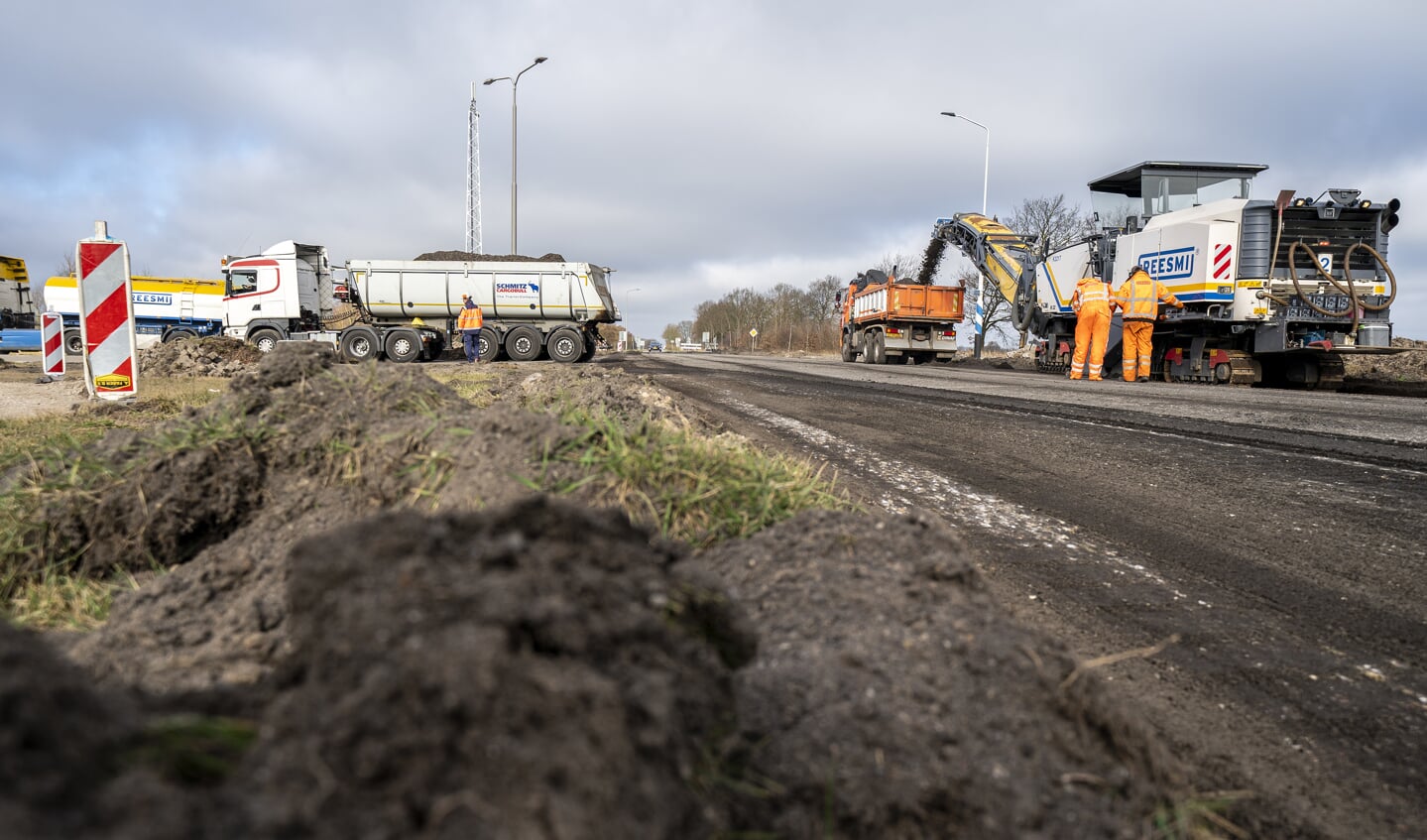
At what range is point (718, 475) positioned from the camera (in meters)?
2.60

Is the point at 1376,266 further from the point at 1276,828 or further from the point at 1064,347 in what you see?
the point at 1276,828

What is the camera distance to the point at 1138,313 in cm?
1482

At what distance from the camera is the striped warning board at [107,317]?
6.75 meters

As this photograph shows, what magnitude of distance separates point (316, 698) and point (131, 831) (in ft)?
0.90

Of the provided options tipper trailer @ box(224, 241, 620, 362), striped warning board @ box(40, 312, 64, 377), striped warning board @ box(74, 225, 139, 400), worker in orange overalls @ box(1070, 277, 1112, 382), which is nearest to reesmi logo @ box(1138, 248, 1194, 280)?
worker in orange overalls @ box(1070, 277, 1112, 382)

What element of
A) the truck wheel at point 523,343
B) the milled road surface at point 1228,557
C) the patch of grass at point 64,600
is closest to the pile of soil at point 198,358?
the truck wheel at point 523,343

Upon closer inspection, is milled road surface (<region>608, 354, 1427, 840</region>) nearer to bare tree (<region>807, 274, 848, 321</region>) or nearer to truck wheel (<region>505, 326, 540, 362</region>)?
truck wheel (<region>505, 326, 540, 362</region>)

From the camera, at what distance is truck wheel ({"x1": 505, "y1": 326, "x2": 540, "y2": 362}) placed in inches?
907

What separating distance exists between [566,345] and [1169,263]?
1592 cm

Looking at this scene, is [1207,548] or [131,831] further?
[1207,548]

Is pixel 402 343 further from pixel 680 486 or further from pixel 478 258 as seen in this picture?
pixel 680 486

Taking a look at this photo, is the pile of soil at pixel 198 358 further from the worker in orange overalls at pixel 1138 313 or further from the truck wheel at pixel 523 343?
the worker in orange overalls at pixel 1138 313

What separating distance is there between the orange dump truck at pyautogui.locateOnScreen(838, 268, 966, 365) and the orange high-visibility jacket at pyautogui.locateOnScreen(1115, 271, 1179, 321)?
1020 centimetres

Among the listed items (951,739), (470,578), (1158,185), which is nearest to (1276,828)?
(951,739)
